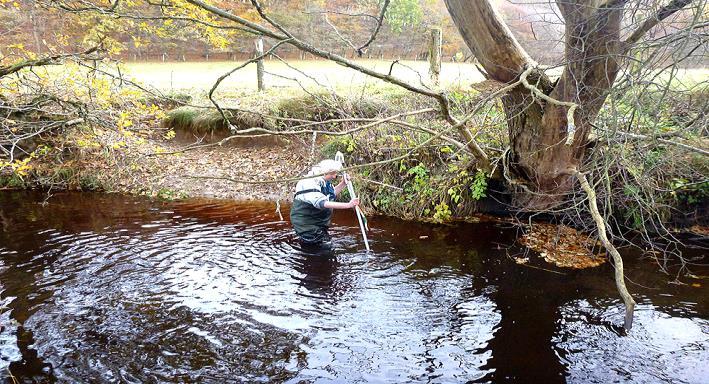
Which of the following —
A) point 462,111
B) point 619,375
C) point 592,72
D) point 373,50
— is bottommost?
point 619,375

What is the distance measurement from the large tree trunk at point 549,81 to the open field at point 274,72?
5.69 meters

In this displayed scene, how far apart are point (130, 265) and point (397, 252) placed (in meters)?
4.17

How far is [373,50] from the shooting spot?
21500mm

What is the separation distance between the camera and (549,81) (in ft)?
23.2

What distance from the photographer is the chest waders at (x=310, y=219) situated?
7461 millimetres

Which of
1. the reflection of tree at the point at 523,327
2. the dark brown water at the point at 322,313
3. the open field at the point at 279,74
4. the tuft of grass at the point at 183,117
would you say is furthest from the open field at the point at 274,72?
the reflection of tree at the point at 523,327

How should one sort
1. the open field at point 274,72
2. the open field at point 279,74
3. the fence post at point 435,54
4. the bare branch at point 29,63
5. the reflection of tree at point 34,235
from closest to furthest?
the reflection of tree at point 34,235
the bare branch at point 29,63
the fence post at point 435,54
the open field at point 279,74
the open field at point 274,72

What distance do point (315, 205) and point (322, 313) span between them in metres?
1.82

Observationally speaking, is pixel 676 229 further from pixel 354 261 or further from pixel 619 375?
pixel 354 261

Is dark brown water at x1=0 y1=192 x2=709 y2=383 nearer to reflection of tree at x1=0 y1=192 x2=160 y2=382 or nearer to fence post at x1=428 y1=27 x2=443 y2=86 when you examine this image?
reflection of tree at x1=0 y1=192 x2=160 y2=382

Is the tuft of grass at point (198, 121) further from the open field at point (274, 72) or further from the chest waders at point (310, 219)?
the chest waders at point (310, 219)

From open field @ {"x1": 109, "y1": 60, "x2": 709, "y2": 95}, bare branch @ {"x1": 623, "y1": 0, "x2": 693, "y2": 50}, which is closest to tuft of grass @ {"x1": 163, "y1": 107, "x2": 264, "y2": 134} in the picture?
open field @ {"x1": 109, "y1": 60, "x2": 709, "y2": 95}

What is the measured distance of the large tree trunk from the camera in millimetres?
5844

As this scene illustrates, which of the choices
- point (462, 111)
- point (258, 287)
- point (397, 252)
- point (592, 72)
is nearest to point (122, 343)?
point (258, 287)
